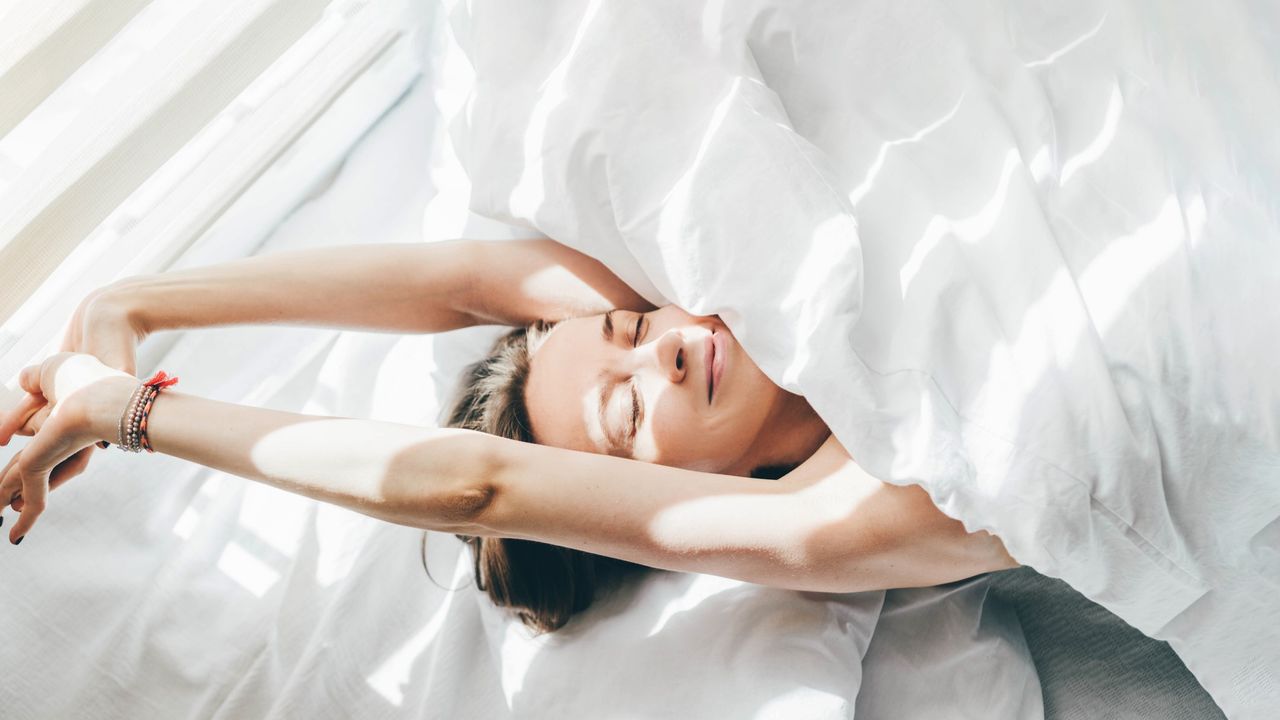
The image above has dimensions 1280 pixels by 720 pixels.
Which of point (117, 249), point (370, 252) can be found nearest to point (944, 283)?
point (370, 252)

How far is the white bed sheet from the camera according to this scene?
1165 mm

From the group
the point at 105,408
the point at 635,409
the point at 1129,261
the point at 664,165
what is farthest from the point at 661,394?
the point at 105,408

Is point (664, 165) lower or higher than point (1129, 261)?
higher

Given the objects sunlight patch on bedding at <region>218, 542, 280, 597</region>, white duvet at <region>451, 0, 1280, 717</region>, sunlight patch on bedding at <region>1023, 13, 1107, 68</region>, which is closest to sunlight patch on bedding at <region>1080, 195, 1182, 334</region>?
white duvet at <region>451, 0, 1280, 717</region>

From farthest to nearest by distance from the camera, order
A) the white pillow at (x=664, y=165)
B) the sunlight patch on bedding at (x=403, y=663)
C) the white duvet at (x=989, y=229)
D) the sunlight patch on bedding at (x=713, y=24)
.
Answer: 1. the sunlight patch on bedding at (x=403, y=663)
2. the sunlight patch on bedding at (x=713, y=24)
3. the white pillow at (x=664, y=165)
4. the white duvet at (x=989, y=229)

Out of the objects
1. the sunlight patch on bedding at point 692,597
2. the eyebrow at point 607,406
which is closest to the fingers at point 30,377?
the eyebrow at point 607,406

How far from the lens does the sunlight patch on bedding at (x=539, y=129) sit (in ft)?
3.87

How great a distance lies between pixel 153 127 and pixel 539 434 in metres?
0.63

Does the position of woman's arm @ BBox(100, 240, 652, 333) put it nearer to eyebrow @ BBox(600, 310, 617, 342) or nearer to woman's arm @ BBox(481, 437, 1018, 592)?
eyebrow @ BBox(600, 310, 617, 342)

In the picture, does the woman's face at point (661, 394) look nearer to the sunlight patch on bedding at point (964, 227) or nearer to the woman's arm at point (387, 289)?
the woman's arm at point (387, 289)

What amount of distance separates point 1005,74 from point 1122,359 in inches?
15.4

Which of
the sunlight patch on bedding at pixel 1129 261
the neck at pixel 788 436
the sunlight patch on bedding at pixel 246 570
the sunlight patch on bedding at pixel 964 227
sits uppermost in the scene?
the sunlight patch on bedding at pixel 964 227

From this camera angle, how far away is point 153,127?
1186mm

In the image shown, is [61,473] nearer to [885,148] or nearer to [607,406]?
[607,406]
